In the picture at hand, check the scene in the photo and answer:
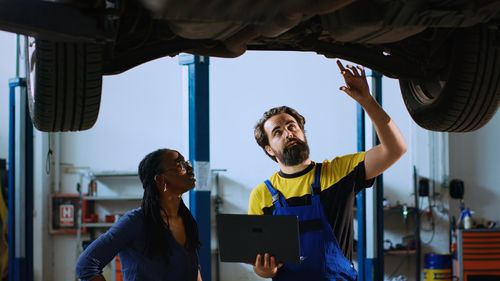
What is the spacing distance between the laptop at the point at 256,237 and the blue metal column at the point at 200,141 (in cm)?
169

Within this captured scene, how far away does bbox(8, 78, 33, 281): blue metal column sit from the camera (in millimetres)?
5328

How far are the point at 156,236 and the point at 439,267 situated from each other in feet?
16.4

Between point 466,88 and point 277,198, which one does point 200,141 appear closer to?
point 277,198

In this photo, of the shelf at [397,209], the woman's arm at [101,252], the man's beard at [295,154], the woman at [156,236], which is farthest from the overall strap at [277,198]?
the shelf at [397,209]

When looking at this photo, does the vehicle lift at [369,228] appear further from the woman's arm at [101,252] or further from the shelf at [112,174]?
the shelf at [112,174]

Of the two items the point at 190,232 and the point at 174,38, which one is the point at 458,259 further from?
the point at 174,38

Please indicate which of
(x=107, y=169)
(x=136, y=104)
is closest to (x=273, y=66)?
(x=136, y=104)

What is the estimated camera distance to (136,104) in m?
7.93

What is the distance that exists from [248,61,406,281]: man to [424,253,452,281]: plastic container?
4.52m

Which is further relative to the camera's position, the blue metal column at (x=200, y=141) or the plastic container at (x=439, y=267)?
the plastic container at (x=439, y=267)

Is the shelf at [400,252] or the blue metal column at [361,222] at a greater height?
the blue metal column at [361,222]

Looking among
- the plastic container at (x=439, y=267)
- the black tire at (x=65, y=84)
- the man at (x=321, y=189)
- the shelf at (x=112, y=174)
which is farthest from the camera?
the shelf at (x=112, y=174)

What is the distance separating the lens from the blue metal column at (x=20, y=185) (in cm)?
533

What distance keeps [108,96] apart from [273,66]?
1.71 m
